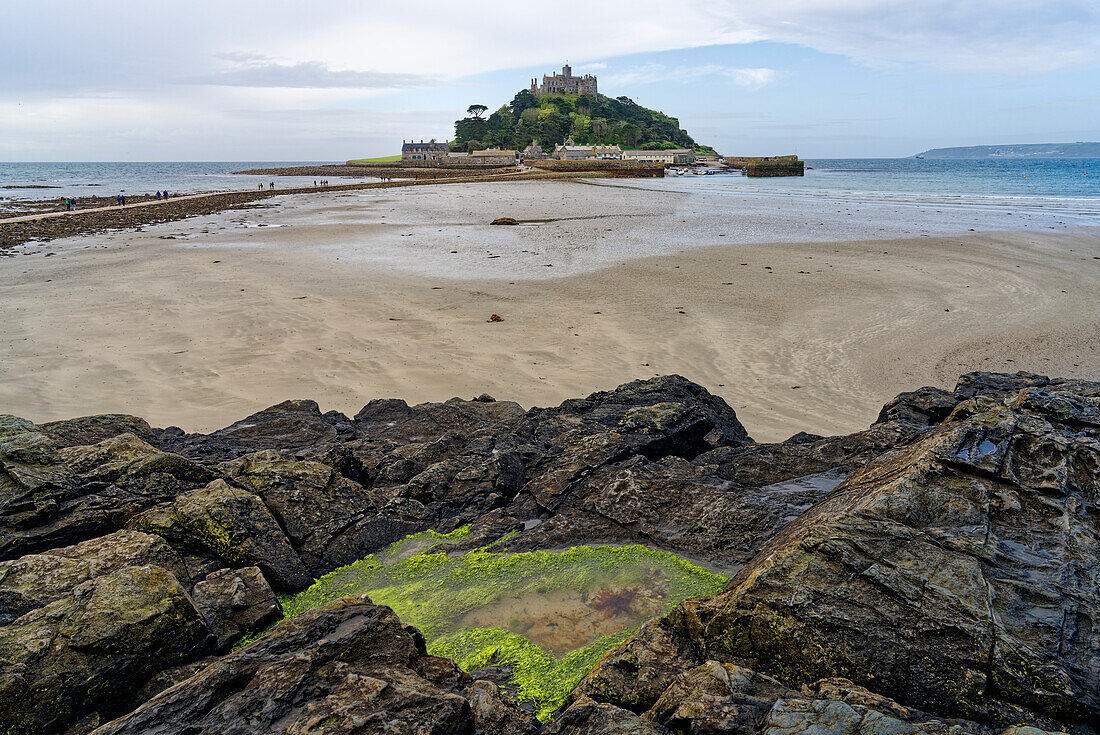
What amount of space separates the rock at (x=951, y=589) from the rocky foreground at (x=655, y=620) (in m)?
0.01

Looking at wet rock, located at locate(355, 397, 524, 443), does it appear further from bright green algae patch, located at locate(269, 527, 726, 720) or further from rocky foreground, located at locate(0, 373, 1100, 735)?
bright green algae patch, located at locate(269, 527, 726, 720)

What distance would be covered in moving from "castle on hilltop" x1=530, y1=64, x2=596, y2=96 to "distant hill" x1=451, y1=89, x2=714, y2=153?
3.76 metres

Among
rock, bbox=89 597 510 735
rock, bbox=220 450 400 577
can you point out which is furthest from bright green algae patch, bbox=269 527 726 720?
rock, bbox=89 597 510 735

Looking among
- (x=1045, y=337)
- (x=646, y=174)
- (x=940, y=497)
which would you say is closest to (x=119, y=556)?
(x=940, y=497)

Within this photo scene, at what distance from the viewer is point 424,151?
491ft

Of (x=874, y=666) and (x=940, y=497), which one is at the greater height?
(x=940, y=497)

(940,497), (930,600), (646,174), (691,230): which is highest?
(646,174)

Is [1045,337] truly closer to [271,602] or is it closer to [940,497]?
[940,497]

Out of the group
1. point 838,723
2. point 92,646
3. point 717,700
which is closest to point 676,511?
point 717,700

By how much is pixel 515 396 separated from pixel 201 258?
18.3 m

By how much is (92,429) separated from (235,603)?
3519 mm

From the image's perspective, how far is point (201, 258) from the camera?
22969 mm

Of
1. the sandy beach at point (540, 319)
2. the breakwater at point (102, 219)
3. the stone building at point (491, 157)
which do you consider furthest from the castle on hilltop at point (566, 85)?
the sandy beach at point (540, 319)

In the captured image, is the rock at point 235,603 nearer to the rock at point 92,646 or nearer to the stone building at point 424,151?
the rock at point 92,646
